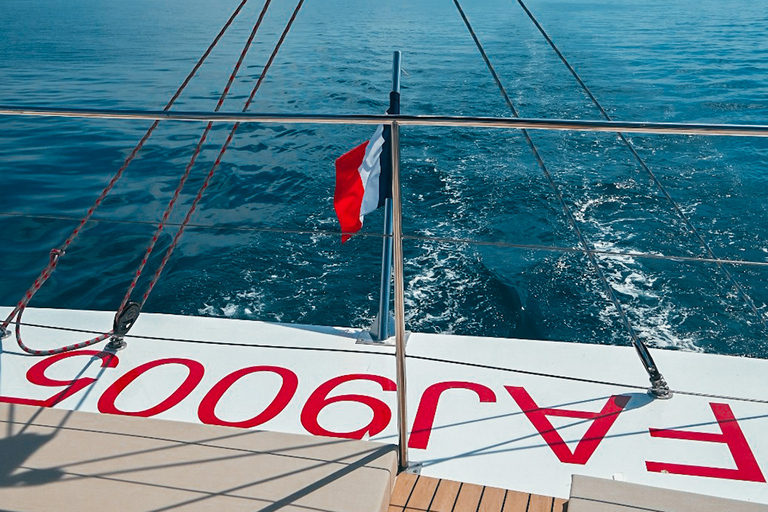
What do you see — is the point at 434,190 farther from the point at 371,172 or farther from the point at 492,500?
the point at 492,500

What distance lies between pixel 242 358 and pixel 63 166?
17.9ft

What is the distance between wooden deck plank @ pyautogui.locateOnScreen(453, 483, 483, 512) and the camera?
1.44m

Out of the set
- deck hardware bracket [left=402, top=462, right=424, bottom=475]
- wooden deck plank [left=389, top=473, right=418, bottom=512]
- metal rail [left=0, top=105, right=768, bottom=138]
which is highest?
metal rail [left=0, top=105, right=768, bottom=138]

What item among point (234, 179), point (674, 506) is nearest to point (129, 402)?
point (674, 506)

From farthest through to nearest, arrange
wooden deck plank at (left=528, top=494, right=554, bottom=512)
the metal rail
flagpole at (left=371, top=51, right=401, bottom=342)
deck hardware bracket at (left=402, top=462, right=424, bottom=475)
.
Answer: flagpole at (left=371, top=51, right=401, bottom=342) → deck hardware bracket at (left=402, top=462, right=424, bottom=475) → wooden deck plank at (left=528, top=494, right=554, bottom=512) → the metal rail

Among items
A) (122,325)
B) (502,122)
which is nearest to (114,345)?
(122,325)

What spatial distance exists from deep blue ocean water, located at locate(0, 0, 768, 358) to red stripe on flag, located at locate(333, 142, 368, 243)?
0.90 m

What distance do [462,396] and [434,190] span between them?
4.14 metres

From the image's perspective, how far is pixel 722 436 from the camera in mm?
1896

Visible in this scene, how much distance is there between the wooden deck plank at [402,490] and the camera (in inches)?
57.2

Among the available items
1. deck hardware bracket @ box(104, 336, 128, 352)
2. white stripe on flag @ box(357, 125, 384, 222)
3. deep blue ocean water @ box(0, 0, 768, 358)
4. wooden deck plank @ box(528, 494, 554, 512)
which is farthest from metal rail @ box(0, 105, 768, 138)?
deck hardware bracket @ box(104, 336, 128, 352)

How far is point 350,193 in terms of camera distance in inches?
82.7

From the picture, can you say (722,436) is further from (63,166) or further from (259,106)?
(259,106)

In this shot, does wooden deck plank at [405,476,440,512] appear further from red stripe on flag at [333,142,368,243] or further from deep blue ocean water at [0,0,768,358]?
deep blue ocean water at [0,0,768,358]
